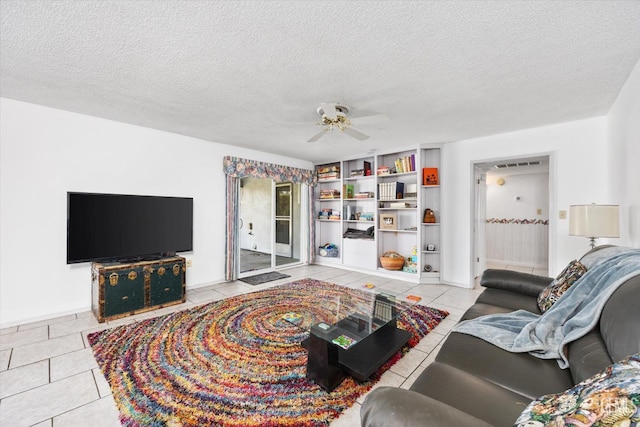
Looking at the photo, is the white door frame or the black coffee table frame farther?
the white door frame

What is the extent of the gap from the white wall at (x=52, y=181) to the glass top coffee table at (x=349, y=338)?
2786 mm

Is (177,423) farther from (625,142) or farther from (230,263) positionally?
(625,142)

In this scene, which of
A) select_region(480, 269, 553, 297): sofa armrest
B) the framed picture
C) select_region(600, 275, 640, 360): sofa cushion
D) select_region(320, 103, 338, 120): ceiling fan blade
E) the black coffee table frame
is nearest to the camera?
select_region(600, 275, 640, 360): sofa cushion

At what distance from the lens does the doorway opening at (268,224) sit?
533 cm

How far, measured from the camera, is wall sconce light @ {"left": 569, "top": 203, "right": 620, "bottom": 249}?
241cm

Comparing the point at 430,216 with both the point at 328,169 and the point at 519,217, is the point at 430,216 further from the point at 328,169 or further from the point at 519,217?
the point at 519,217

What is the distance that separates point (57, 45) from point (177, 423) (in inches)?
99.4

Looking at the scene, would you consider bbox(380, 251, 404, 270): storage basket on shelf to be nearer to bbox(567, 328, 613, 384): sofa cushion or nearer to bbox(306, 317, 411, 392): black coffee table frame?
bbox(306, 317, 411, 392): black coffee table frame

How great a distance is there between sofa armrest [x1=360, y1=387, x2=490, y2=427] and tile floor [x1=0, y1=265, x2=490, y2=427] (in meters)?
0.83

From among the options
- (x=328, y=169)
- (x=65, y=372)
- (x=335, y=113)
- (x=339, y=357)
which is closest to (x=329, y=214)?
(x=328, y=169)

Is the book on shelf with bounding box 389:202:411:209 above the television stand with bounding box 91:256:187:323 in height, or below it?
above

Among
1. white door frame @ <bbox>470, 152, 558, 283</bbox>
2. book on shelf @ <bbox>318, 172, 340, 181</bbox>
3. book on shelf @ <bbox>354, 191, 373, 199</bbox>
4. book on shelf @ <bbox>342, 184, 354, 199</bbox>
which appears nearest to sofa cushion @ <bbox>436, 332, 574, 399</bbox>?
white door frame @ <bbox>470, 152, 558, 283</bbox>

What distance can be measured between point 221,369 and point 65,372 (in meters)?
1.13

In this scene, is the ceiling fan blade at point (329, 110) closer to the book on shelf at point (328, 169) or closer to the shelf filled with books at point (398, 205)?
the shelf filled with books at point (398, 205)
